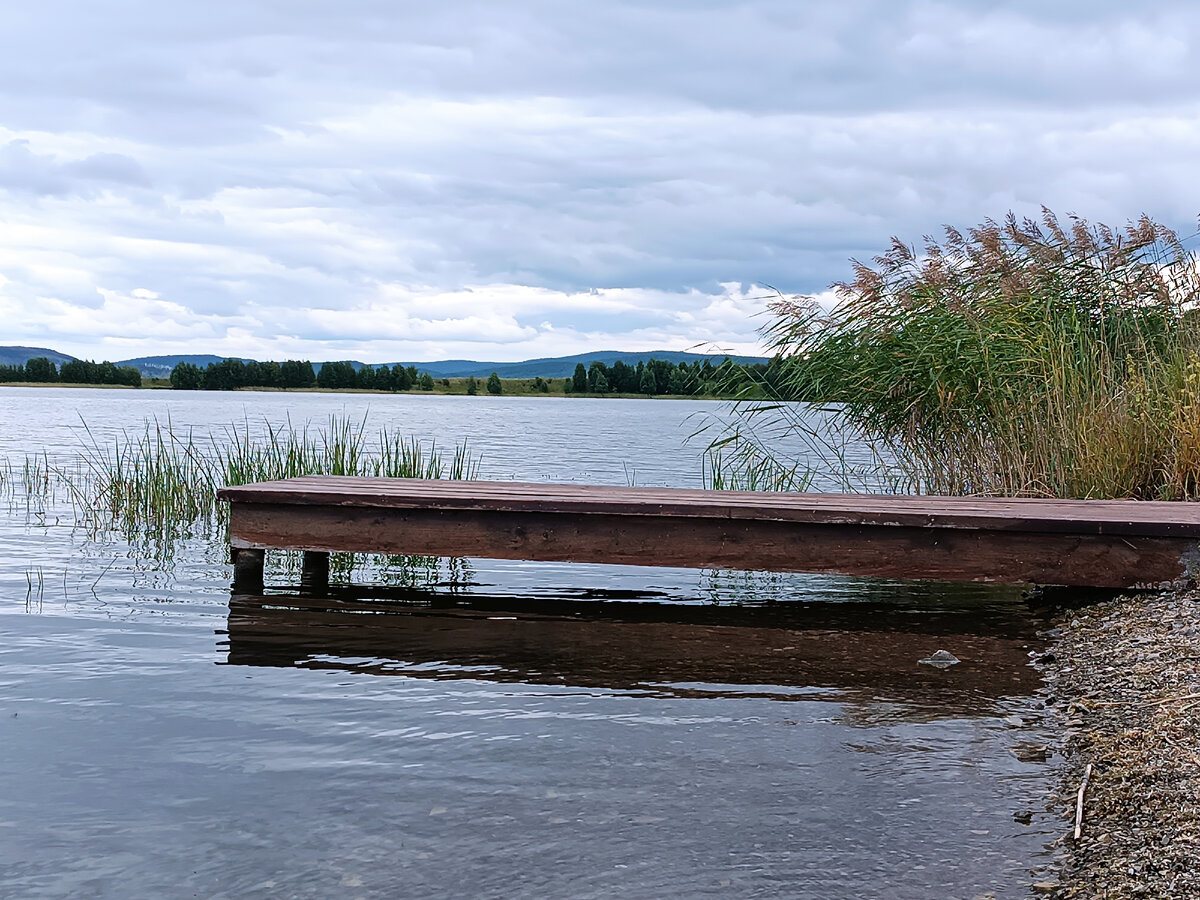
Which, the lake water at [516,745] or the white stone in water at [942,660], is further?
the white stone in water at [942,660]

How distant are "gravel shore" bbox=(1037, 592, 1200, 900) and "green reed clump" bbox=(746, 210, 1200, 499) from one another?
1.96m

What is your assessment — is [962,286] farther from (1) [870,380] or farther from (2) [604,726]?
(2) [604,726]

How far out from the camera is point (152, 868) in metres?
→ 2.65

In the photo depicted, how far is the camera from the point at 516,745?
360 cm

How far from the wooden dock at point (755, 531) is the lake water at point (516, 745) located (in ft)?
1.18

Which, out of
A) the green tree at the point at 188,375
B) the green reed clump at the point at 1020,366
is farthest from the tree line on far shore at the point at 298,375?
the green reed clump at the point at 1020,366

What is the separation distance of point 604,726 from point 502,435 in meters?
24.4

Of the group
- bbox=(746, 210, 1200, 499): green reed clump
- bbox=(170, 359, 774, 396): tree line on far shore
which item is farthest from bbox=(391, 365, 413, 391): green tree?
bbox=(746, 210, 1200, 499): green reed clump

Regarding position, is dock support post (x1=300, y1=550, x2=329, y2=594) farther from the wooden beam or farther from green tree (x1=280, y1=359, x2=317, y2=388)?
green tree (x1=280, y1=359, x2=317, y2=388)

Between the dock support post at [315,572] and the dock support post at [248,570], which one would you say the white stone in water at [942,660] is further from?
the dock support post at [248,570]

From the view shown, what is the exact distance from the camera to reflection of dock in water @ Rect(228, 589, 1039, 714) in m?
4.38

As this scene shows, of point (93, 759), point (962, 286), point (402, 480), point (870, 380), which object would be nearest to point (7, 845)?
point (93, 759)

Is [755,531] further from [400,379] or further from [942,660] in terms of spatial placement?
[400,379]

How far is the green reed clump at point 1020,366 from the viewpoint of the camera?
22.2 feet
